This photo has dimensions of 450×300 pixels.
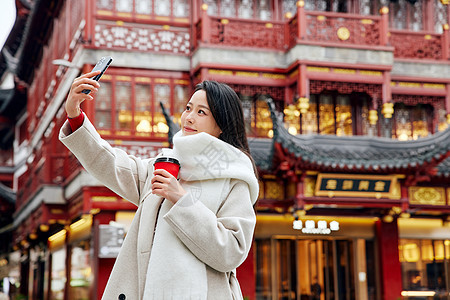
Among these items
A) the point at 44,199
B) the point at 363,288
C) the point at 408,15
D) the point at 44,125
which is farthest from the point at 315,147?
the point at 44,125

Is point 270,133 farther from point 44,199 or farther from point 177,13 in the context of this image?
point 44,199

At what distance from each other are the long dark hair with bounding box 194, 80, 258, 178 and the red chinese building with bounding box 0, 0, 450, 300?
1235cm

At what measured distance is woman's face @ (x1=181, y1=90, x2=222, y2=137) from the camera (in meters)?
3.20

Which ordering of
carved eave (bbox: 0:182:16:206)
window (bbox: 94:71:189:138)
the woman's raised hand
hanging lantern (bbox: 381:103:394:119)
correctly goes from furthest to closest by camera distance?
carved eave (bbox: 0:182:16:206)
hanging lantern (bbox: 381:103:394:119)
window (bbox: 94:71:189:138)
the woman's raised hand

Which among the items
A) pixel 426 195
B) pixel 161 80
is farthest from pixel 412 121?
pixel 161 80

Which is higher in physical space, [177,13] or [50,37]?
[50,37]

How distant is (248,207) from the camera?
3.06 meters

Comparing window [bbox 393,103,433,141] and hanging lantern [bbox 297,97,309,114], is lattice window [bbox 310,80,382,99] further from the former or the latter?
window [bbox 393,103,433,141]

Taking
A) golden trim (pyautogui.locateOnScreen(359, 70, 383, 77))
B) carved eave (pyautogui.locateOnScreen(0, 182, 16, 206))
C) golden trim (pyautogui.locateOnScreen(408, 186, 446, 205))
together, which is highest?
golden trim (pyautogui.locateOnScreen(359, 70, 383, 77))

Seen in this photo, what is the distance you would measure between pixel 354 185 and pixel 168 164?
14.3 metres

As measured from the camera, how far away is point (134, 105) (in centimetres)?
1755

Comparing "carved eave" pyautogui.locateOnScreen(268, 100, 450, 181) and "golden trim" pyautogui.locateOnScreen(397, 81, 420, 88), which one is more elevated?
"golden trim" pyautogui.locateOnScreen(397, 81, 420, 88)

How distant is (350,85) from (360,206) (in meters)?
2.91

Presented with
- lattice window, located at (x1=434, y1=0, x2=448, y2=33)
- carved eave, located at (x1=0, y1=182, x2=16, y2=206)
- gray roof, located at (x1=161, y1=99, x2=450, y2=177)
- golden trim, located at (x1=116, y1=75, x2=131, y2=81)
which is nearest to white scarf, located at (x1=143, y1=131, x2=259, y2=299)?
gray roof, located at (x1=161, y1=99, x2=450, y2=177)
